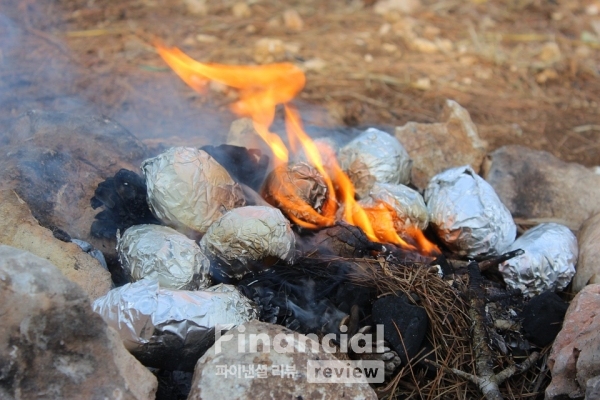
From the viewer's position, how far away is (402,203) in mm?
3254

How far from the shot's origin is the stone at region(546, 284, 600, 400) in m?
2.34

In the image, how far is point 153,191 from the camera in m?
2.94

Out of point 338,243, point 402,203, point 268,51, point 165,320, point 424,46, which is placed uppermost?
point 165,320

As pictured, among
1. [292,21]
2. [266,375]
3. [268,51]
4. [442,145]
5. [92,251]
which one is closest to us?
[266,375]

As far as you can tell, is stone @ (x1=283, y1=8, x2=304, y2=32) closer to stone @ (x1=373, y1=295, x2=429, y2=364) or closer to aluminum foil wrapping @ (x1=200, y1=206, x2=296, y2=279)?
aluminum foil wrapping @ (x1=200, y1=206, x2=296, y2=279)

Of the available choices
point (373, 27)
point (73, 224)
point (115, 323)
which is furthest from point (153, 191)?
point (373, 27)

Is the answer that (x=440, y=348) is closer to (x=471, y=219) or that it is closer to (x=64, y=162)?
(x=471, y=219)

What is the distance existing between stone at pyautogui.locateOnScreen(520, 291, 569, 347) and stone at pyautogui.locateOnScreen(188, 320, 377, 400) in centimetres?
100

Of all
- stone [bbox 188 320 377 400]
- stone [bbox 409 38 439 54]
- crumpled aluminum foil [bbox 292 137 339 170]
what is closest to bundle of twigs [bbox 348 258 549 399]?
stone [bbox 188 320 377 400]

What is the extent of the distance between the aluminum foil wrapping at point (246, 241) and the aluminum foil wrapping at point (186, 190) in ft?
0.44

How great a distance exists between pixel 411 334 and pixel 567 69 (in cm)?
497

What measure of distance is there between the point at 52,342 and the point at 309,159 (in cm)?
185

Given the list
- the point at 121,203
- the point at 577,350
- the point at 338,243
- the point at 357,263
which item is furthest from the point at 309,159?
the point at 577,350

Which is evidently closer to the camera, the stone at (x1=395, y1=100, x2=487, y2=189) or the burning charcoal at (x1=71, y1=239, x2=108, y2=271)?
the burning charcoal at (x1=71, y1=239, x2=108, y2=271)
